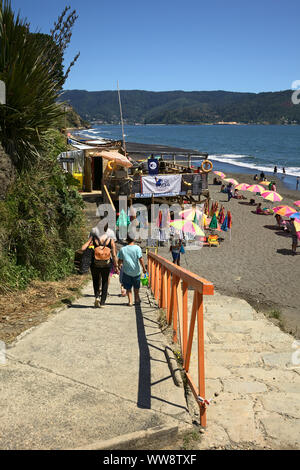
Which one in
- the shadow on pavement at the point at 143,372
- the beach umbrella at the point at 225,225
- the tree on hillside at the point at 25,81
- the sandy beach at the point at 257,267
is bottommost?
the sandy beach at the point at 257,267

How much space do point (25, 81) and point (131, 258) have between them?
12.4 feet

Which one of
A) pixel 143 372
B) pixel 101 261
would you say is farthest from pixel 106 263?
pixel 143 372

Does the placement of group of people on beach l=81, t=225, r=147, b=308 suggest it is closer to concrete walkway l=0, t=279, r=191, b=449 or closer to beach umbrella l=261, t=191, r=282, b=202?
concrete walkway l=0, t=279, r=191, b=449

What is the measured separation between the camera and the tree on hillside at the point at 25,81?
22.6ft

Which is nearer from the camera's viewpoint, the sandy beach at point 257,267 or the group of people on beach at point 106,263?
the group of people on beach at point 106,263

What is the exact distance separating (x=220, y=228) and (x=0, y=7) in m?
14.0

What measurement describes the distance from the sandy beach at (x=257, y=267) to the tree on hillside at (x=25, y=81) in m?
6.03

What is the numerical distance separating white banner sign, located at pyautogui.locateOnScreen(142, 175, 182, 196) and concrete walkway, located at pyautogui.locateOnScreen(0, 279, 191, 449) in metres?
13.4

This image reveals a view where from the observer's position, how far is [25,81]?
695 centimetres

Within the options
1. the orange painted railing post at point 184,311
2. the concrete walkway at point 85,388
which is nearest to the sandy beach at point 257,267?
the orange painted railing post at point 184,311

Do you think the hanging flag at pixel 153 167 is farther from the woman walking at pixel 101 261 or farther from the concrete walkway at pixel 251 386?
the concrete walkway at pixel 251 386

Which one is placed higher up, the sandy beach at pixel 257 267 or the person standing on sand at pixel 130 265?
the person standing on sand at pixel 130 265

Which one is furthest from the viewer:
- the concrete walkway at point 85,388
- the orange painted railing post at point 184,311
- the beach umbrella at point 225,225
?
the beach umbrella at point 225,225
